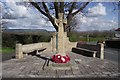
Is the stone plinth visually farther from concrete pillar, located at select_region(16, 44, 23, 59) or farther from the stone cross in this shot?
concrete pillar, located at select_region(16, 44, 23, 59)

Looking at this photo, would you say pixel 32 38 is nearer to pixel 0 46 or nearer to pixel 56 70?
pixel 0 46

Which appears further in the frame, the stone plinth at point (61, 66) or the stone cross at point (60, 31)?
the stone cross at point (60, 31)

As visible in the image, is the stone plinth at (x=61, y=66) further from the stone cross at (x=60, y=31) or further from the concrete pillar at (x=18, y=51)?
the concrete pillar at (x=18, y=51)

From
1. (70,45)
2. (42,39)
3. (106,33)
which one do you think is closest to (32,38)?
(42,39)

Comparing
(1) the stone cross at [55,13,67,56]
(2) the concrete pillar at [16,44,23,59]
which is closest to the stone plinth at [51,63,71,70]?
(1) the stone cross at [55,13,67,56]

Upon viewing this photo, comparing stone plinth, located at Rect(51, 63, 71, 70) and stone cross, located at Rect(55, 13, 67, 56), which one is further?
stone cross, located at Rect(55, 13, 67, 56)

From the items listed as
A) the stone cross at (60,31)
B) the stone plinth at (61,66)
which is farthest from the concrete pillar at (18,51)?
the stone plinth at (61,66)

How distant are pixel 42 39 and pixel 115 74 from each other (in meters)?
21.0

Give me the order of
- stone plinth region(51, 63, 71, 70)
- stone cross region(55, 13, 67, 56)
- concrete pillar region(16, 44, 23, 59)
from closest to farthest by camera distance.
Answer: stone plinth region(51, 63, 71, 70) → stone cross region(55, 13, 67, 56) → concrete pillar region(16, 44, 23, 59)

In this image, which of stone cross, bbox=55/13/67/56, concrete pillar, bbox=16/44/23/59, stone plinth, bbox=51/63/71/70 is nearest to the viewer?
stone plinth, bbox=51/63/71/70

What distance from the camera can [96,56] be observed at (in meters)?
17.6

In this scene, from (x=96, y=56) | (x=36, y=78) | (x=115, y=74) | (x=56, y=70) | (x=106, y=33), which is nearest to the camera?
(x=36, y=78)

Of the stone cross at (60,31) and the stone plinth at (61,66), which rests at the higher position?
the stone cross at (60,31)

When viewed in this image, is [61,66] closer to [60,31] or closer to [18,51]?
[60,31]
